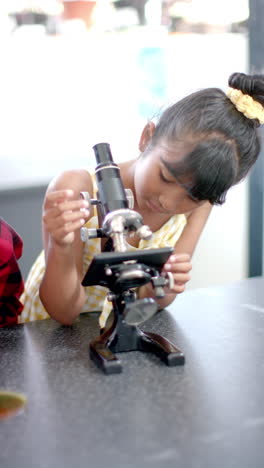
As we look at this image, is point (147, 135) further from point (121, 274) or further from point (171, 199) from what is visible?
point (121, 274)

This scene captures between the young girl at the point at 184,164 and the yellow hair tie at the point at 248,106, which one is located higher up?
the yellow hair tie at the point at 248,106

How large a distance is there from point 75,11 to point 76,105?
1.32ft

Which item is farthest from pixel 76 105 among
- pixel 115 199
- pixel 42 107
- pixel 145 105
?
pixel 115 199

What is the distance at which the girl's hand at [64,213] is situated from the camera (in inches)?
38.8

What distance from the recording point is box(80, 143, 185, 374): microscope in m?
0.90

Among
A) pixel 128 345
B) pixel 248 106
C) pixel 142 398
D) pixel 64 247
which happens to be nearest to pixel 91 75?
pixel 248 106

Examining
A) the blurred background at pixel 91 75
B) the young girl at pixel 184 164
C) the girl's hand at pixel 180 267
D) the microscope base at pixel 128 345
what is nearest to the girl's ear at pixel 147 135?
the young girl at pixel 184 164

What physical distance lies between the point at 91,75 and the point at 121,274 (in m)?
1.87

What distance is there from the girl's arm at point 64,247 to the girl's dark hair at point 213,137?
23 centimetres

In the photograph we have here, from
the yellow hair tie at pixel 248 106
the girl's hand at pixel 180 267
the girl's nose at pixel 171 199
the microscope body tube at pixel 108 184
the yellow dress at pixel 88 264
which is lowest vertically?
the yellow dress at pixel 88 264

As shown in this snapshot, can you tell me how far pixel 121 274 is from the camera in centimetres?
89

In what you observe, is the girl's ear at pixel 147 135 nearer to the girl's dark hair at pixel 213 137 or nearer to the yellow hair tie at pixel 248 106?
the girl's dark hair at pixel 213 137

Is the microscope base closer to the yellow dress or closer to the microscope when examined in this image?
the microscope

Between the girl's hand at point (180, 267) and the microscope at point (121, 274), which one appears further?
the girl's hand at point (180, 267)
